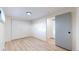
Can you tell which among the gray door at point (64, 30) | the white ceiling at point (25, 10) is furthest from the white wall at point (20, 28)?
the gray door at point (64, 30)

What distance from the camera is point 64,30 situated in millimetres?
2658

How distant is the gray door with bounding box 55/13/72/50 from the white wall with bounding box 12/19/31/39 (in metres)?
1.02

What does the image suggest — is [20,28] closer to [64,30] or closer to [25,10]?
[25,10]

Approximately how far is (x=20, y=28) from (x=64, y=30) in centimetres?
135

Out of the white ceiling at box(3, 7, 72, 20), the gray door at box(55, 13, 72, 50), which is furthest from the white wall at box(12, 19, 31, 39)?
the gray door at box(55, 13, 72, 50)

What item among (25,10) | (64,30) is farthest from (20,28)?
(64,30)

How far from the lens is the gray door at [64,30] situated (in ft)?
8.04

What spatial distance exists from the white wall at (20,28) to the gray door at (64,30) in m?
1.02

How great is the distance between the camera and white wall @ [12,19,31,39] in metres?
2.46

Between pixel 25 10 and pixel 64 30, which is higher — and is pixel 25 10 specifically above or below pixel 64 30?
above
